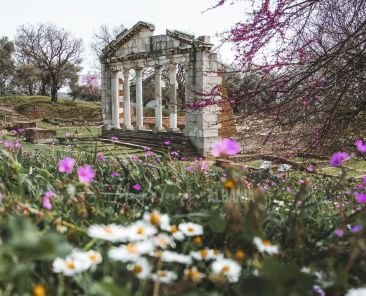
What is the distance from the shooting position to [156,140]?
20172mm

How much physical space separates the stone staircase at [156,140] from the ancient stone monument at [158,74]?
16 centimetres

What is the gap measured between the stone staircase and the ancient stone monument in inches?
6.3

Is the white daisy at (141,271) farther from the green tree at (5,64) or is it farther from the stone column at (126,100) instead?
the green tree at (5,64)

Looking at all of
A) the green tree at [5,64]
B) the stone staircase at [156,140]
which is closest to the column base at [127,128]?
the stone staircase at [156,140]

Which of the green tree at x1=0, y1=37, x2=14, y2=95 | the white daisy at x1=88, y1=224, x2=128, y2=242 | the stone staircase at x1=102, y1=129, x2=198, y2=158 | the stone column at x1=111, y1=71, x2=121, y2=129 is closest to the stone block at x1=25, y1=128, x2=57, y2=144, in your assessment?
the stone staircase at x1=102, y1=129, x2=198, y2=158

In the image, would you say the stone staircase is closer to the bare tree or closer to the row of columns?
the row of columns

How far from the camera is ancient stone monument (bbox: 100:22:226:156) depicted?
18031 millimetres

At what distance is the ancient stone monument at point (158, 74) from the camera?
18.0 m

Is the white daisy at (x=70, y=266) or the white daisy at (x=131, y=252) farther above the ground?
the white daisy at (x=131, y=252)

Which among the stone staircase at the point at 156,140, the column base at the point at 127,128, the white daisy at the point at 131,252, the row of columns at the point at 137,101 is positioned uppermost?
the row of columns at the point at 137,101

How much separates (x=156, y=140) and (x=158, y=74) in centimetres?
316

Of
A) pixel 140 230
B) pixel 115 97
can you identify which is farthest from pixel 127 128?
pixel 140 230

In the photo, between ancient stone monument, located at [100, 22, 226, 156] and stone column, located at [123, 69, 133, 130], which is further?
stone column, located at [123, 69, 133, 130]

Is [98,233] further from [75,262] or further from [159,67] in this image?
[159,67]
